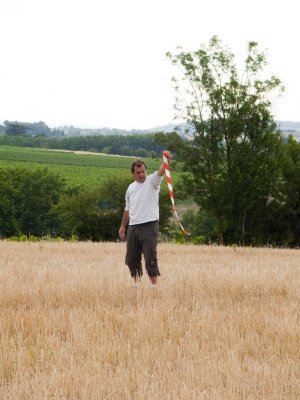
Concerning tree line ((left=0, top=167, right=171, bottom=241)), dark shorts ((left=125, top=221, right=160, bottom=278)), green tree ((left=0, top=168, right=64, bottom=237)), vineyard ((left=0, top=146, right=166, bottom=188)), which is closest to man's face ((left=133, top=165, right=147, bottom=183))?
dark shorts ((left=125, top=221, right=160, bottom=278))

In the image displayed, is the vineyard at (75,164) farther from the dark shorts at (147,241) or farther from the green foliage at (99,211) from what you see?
the dark shorts at (147,241)

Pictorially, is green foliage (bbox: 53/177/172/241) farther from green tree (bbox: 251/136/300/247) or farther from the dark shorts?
the dark shorts

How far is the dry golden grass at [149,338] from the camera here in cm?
379

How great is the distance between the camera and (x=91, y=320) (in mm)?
5516

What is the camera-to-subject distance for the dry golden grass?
379cm

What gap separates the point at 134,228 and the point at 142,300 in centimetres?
123

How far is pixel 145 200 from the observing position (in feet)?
24.6

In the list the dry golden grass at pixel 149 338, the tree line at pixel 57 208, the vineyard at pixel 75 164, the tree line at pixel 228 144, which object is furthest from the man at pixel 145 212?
the vineyard at pixel 75 164

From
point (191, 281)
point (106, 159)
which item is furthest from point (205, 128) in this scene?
point (106, 159)

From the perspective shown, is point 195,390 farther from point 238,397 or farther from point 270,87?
point 270,87

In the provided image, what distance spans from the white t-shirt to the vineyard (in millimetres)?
81850

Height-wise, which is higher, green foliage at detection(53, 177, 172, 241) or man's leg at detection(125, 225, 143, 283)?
Result: man's leg at detection(125, 225, 143, 283)

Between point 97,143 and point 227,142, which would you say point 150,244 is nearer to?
point 227,142

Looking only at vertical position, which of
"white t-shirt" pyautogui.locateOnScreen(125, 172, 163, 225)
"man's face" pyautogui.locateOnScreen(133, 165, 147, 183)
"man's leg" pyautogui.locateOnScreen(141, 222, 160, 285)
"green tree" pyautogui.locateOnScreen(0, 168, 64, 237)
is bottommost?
"green tree" pyautogui.locateOnScreen(0, 168, 64, 237)
